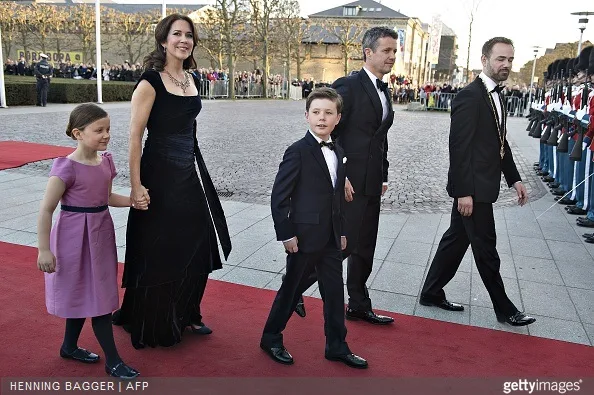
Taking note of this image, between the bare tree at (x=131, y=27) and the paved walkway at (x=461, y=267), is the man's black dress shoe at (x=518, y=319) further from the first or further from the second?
the bare tree at (x=131, y=27)

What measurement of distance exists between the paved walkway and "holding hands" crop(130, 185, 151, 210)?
5.71ft

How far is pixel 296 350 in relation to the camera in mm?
3479

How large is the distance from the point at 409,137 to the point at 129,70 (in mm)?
24189

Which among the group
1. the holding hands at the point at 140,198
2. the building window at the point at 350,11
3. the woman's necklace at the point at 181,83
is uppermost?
the building window at the point at 350,11

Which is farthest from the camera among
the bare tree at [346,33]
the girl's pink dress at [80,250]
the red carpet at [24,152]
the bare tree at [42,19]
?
the bare tree at [346,33]

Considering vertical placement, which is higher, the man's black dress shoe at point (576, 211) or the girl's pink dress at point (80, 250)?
the girl's pink dress at point (80, 250)

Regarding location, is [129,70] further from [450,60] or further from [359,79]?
[450,60]

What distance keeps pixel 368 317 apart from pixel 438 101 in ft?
103

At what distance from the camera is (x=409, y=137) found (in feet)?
58.0

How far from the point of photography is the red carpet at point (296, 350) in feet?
10.4

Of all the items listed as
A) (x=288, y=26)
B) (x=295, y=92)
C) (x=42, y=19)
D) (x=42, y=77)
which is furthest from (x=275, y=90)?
(x=42, y=77)

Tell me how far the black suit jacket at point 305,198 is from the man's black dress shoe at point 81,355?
4.18 feet

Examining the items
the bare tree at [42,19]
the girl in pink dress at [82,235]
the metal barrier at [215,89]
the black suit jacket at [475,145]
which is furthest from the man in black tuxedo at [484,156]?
the bare tree at [42,19]

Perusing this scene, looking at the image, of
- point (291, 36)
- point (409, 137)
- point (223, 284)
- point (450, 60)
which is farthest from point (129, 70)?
point (450, 60)
